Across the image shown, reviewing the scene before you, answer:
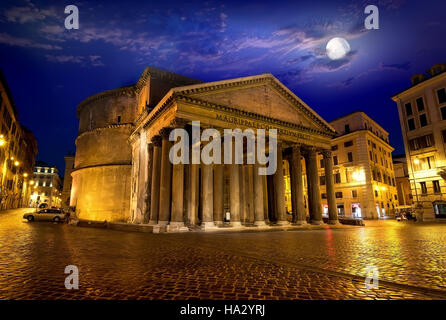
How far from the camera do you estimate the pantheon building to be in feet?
62.1

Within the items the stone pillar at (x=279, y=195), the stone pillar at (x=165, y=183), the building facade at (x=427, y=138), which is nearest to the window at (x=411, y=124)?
the building facade at (x=427, y=138)

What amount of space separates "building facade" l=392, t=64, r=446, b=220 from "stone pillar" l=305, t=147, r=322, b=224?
17.5 metres

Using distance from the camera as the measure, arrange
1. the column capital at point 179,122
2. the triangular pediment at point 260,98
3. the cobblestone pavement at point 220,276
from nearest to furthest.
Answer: the cobblestone pavement at point 220,276 → the column capital at point 179,122 → the triangular pediment at point 260,98

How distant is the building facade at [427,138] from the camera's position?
30.6 metres

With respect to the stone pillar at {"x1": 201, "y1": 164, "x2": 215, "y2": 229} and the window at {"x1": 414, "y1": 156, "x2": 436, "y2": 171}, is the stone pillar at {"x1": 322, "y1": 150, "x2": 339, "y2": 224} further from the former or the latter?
the window at {"x1": 414, "y1": 156, "x2": 436, "y2": 171}

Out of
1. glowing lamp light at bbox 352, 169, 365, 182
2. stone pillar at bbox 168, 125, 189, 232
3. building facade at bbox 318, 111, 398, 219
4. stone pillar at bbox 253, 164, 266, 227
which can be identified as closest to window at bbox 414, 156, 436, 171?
building facade at bbox 318, 111, 398, 219

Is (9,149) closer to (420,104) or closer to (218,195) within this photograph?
(218,195)

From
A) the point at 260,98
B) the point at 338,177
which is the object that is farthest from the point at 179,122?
the point at 338,177

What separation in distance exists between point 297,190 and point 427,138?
21.9 metres

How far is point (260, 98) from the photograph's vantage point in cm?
2289

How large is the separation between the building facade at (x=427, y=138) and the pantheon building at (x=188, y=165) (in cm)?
1519

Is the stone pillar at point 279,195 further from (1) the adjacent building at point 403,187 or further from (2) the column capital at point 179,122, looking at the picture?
(1) the adjacent building at point 403,187
